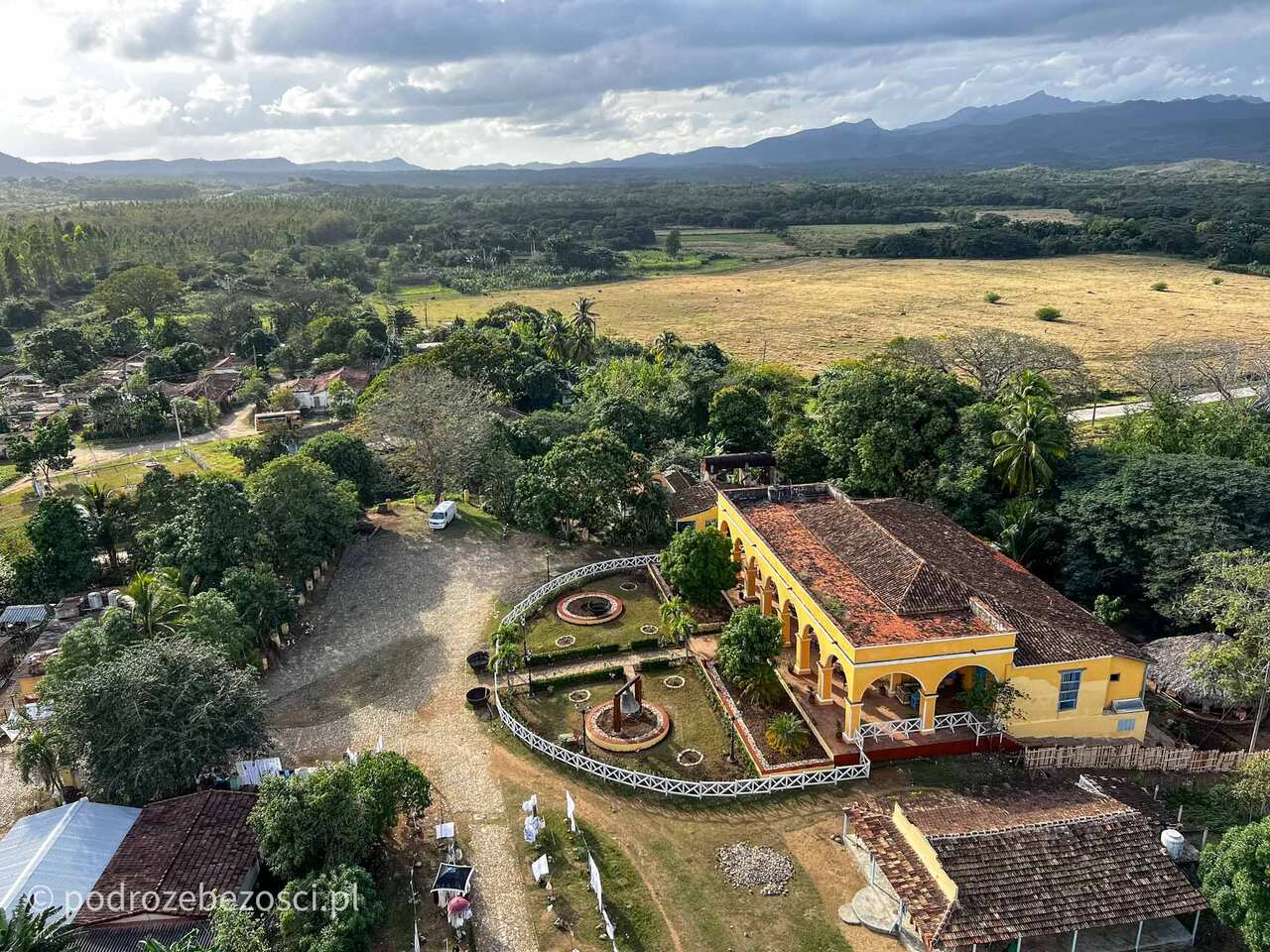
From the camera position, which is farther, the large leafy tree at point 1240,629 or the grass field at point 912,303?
the grass field at point 912,303

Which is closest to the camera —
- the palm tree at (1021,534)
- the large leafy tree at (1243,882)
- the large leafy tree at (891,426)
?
the large leafy tree at (1243,882)

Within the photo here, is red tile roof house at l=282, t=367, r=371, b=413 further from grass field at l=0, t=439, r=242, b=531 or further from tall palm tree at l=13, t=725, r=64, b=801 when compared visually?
tall palm tree at l=13, t=725, r=64, b=801

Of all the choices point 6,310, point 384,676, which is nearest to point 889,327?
point 384,676

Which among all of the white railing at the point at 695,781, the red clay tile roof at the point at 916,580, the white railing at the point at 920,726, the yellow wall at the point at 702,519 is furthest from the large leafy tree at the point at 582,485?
the white railing at the point at 920,726

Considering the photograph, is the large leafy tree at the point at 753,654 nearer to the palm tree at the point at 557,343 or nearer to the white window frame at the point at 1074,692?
the white window frame at the point at 1074,692

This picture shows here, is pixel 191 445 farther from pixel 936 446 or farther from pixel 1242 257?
pixel 1242 257

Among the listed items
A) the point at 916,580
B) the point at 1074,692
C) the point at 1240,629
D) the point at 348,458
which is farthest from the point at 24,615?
the point at 1240,629

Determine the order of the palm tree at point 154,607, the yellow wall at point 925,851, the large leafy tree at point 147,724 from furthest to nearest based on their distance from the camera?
the palm tree at point 154,607 < the large leafy tree at point 147,724 < the yellow wall at point 925,851
